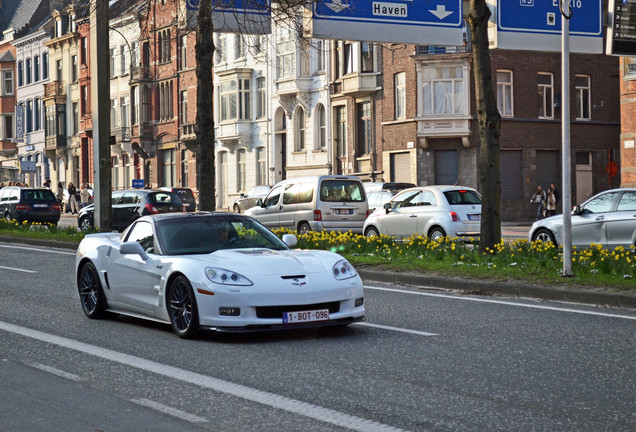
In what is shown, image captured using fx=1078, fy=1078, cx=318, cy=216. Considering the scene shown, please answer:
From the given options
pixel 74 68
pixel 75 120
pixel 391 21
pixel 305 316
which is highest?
pixel 74 68

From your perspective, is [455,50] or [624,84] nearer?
[624,84]

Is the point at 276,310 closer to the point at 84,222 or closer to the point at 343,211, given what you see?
the point at 343,211

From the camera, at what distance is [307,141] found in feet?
179

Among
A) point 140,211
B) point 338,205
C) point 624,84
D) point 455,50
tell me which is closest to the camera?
point 338,205

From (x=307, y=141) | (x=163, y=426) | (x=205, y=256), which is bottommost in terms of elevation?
(x=163, y=426)

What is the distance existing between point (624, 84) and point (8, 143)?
219ft

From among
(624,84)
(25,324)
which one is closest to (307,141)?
(624,84)

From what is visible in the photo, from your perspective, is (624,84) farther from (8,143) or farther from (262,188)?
(8,143)

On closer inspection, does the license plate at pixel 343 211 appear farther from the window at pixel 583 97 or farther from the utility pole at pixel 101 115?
the window at pixel 583 97

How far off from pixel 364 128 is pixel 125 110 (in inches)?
1038

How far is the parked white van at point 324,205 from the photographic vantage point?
26.7 meters

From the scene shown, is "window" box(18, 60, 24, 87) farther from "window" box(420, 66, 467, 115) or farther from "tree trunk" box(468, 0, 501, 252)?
"tree trunk" box(468, 0, 501, 252)

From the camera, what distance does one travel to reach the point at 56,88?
81.8 m

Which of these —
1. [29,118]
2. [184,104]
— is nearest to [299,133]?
[184,104]
